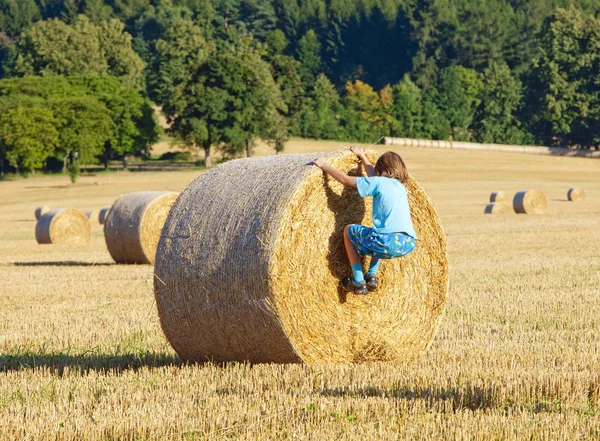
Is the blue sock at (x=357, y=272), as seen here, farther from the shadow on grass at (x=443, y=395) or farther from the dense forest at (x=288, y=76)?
the dense forest at (x=288, y=76)

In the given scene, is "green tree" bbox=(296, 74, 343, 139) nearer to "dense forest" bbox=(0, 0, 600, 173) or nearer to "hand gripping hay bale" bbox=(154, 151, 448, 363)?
"dense forest" bbox=(0, 0, 600, 173)

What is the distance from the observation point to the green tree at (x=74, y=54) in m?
113

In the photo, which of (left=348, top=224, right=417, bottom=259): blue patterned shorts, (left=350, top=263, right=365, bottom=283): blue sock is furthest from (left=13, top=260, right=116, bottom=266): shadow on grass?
(left=348, top=224, right=417, bottom=259): blue patterned shorts

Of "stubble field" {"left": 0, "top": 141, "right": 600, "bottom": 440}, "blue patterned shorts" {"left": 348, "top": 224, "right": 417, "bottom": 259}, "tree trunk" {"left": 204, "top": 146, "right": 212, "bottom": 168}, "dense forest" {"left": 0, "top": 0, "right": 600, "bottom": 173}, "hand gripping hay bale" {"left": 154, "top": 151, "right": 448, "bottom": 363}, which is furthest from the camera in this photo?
"dense forest" {"left": 0, "top": 0, "right": 600, "bottom": 173}

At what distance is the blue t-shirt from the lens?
8.84 m

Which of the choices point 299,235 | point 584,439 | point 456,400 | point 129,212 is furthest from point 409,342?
point 129,212

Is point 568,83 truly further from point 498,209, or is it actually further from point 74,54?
point 498,209

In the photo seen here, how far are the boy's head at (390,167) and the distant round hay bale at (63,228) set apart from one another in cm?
1893

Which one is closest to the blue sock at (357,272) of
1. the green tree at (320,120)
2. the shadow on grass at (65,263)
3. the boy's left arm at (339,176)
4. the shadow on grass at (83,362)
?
the boy's left arm at (339,176)

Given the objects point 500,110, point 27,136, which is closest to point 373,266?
point 27,136

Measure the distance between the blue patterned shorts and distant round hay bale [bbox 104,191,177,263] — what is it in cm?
1139

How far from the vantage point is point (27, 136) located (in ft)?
276

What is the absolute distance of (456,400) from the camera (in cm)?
720

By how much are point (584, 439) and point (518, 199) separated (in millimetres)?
30961
